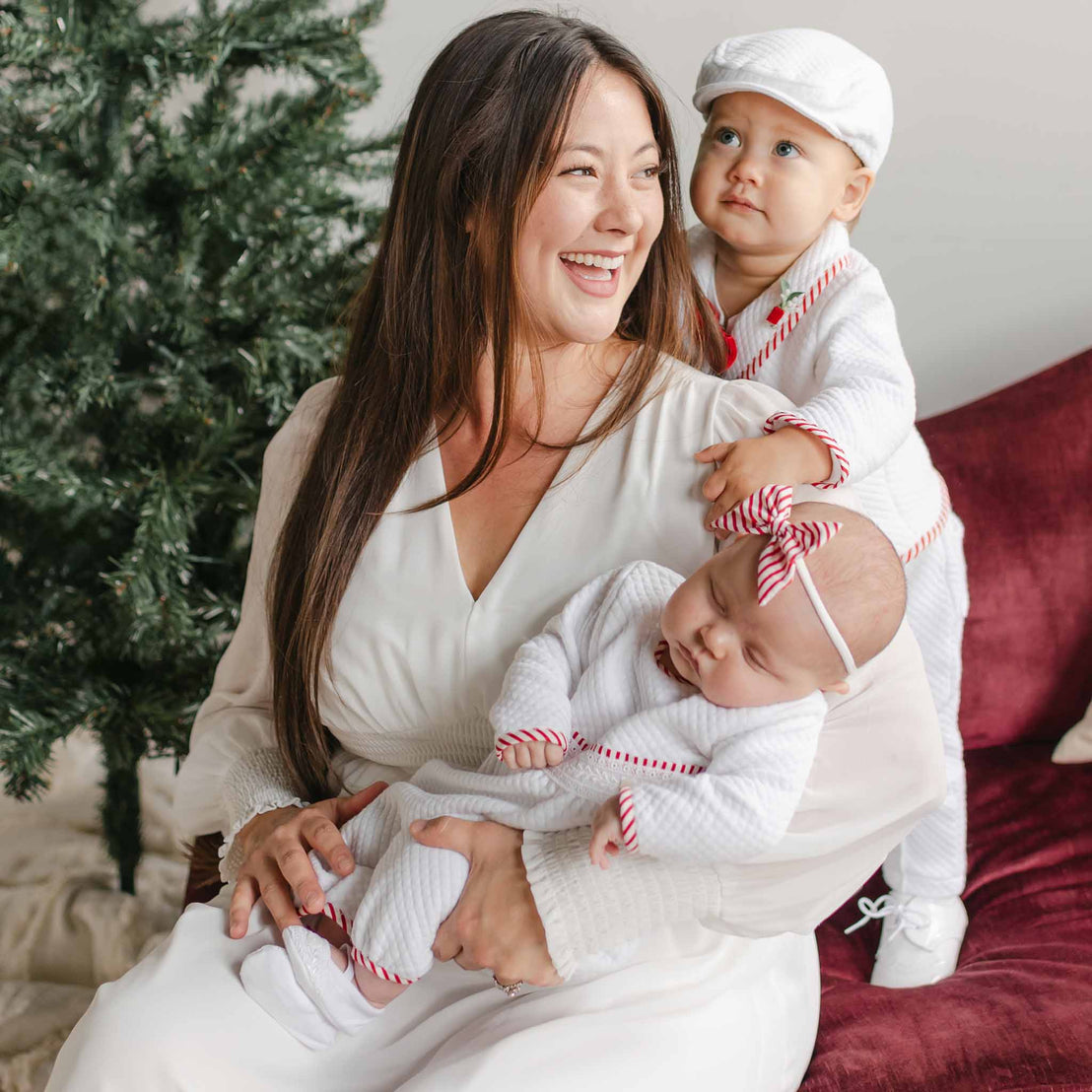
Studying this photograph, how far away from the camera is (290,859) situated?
1436 mm

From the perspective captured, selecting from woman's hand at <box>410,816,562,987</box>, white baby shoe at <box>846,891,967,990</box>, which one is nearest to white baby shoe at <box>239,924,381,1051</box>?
woman's hand at <box>410,816,562,987</box>

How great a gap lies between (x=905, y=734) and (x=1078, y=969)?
595 millimetres

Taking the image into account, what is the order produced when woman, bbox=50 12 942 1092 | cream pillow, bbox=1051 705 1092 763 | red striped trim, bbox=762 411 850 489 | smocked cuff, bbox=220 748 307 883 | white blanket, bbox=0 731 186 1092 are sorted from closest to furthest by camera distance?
woman, bbox=50 12 942 1092 → red striped trim, bbox=762 411 850 489 → smocked cuff, bbox=220 748 307 883 → cream pillow, bbox=1051 705 1092 763 → white blanket, bbox=0 731 186 1092

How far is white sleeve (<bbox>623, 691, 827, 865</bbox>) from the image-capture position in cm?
121

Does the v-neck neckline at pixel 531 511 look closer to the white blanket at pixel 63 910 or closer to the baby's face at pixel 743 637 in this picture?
the baby's face at pixel 743 637

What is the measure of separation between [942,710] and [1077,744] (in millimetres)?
379

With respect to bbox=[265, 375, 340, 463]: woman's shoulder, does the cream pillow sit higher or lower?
lower

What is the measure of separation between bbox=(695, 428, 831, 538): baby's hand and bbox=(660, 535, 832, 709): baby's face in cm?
11

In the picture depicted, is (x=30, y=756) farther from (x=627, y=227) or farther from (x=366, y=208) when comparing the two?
(x=627, y=227)

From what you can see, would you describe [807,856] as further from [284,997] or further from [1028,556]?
[1028,556]

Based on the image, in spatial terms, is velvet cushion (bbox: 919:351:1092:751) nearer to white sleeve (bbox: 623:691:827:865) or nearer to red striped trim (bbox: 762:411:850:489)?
red striped trim (bbox: 762:411:850:489)

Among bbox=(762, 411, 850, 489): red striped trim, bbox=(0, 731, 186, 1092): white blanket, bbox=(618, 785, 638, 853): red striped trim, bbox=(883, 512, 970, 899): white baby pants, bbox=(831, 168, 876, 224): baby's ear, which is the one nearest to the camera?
bbox=(618, 785, 638, 853): red striped trim

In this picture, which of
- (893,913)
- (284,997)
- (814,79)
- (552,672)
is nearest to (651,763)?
(552,672)

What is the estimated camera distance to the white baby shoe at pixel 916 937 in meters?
1.84
